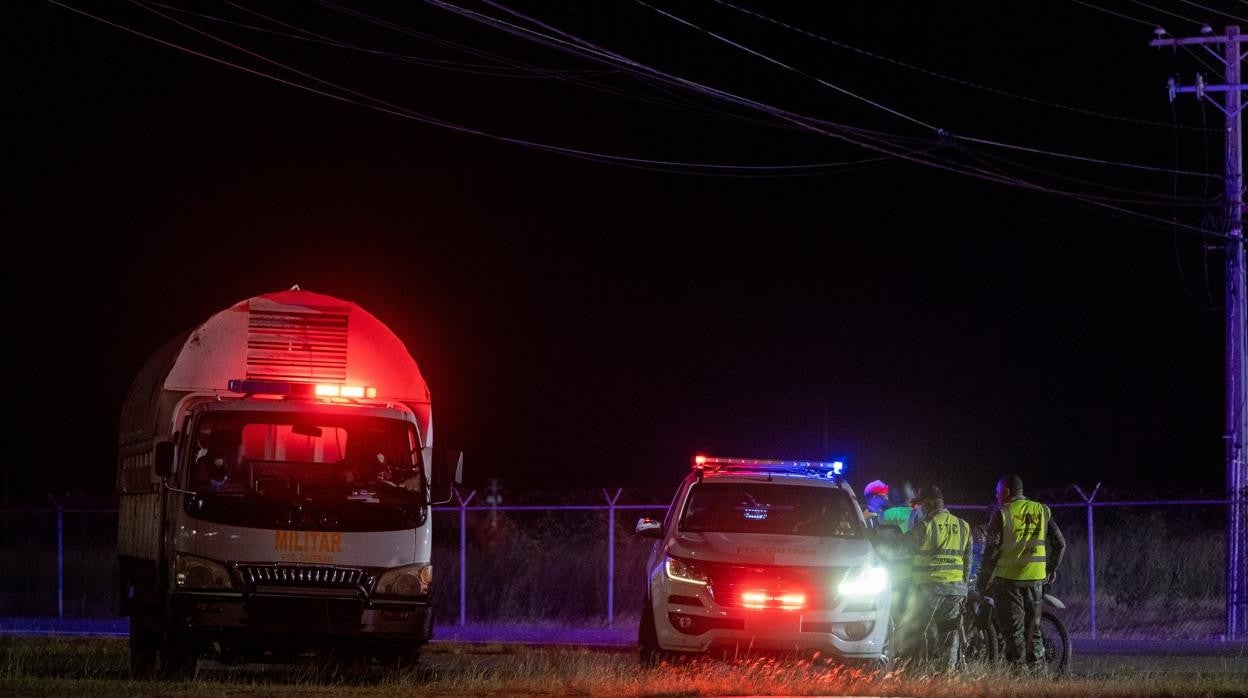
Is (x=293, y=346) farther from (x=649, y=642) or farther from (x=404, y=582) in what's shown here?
(x=649, y=642)

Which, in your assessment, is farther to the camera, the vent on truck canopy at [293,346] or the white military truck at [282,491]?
the vent on truck canopy at [293,346]

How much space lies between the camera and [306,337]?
14.9 meters

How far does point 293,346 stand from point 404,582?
255cm

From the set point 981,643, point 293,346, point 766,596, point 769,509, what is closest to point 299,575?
point 293,346

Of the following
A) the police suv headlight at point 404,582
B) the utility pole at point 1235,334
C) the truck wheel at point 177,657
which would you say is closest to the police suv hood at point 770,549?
the police suv headlight at point 404,582

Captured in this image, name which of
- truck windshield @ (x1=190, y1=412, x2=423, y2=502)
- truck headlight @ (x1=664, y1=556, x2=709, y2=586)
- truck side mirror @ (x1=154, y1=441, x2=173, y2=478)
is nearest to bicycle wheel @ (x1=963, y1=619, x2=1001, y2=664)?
truck headlight @ (x1=664, y1=556, x2=709, y2=586)

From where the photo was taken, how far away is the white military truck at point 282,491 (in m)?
13.3

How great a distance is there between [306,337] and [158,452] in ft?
6.38

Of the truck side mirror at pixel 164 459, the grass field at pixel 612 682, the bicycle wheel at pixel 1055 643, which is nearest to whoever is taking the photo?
the grass field at pixel 612 682

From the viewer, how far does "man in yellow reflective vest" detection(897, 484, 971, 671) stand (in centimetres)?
1486

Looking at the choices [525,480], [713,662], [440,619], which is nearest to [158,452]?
[713,662]

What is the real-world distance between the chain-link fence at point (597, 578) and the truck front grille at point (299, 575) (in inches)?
349

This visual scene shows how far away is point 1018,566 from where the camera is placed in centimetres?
1448

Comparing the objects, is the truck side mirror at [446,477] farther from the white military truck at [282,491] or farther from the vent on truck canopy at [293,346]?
the vent on truck canopy at [293,346]
